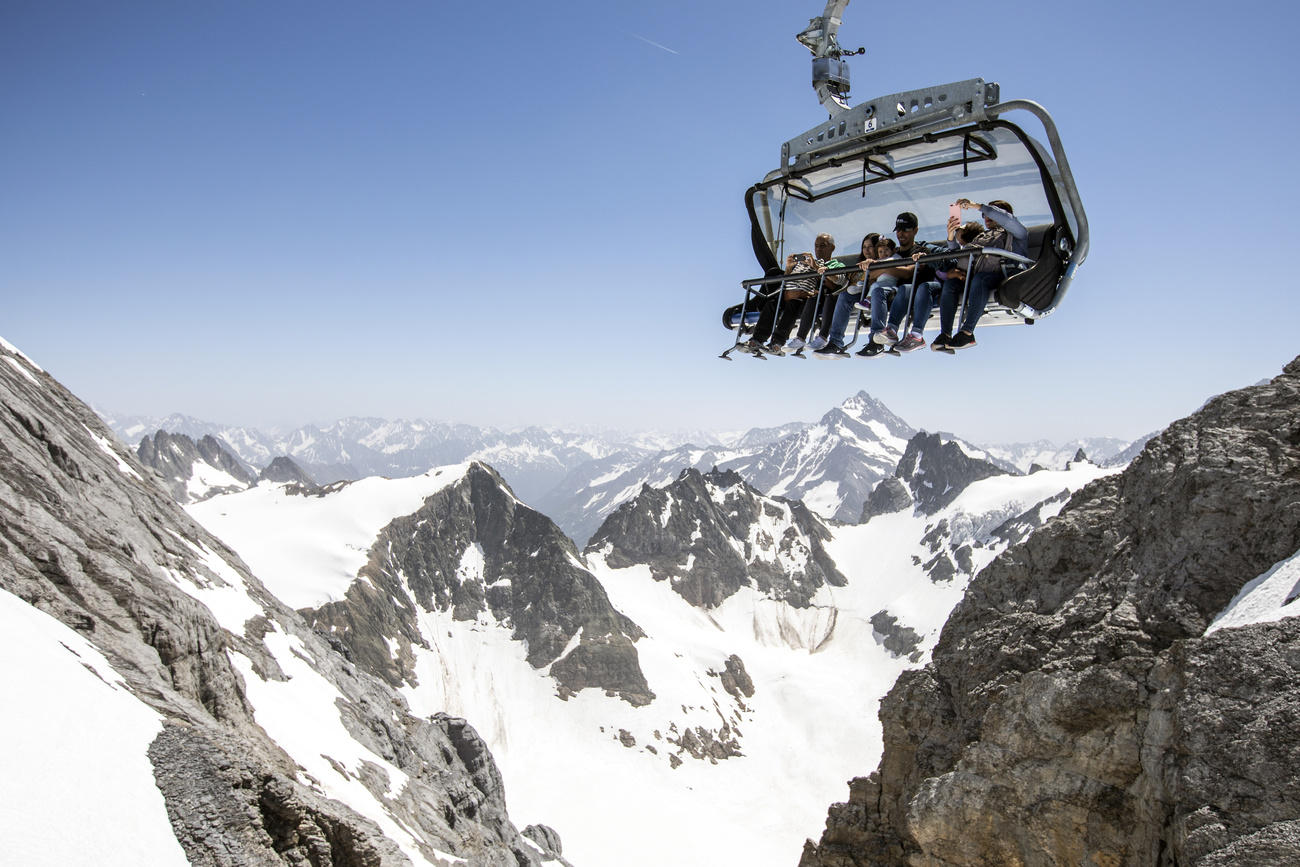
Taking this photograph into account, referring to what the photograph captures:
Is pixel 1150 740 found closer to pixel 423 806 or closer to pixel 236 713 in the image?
Answer: pixel 236 713

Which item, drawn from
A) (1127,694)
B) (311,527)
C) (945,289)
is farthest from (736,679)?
(945,289)

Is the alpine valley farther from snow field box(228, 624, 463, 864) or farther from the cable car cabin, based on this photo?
the cable car cabin

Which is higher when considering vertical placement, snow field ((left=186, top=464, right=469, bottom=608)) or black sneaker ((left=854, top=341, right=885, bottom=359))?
black sneaker ((left=854, top=341, right=885, bottom=359))

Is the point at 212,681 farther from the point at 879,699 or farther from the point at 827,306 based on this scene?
the point at 879,699

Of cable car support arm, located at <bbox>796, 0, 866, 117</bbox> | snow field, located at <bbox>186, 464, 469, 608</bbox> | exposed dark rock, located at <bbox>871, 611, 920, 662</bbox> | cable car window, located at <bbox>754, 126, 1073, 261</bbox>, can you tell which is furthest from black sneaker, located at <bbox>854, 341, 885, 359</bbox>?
exposed dark rock, located at <bbox>871, 611, 920, 662</bbox>

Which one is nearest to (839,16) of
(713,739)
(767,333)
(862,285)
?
(862,285)
